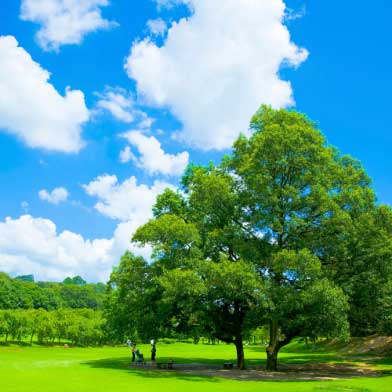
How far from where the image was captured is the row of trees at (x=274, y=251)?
32.0 meters

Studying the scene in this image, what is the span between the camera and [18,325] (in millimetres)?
75000

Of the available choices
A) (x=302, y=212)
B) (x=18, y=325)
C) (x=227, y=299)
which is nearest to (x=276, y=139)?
(x=302, y=212)

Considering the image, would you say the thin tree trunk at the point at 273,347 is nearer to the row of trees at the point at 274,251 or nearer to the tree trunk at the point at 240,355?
the row of trees at the point at 274,251

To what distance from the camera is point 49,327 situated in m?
77.2

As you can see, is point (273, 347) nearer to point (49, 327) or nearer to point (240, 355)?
point (240, 355)

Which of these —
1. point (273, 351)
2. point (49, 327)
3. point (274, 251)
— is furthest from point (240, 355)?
point (49, 327)

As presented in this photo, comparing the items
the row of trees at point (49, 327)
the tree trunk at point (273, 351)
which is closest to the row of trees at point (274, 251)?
the tree trunk at point (273, 351)

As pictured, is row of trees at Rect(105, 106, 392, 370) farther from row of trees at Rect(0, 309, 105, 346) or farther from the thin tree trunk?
row of trees at Rect(0, 309, 105, 346)

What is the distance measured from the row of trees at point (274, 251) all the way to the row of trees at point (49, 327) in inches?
1618

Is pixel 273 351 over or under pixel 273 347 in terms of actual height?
under

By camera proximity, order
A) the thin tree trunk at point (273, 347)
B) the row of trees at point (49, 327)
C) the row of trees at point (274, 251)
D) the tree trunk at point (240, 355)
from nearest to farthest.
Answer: the row of trees at point (274, 251)
the thin tree trunk at point (273, 347)
the tree trunk at point (240, 355)
the row of trees at point (49, 327)

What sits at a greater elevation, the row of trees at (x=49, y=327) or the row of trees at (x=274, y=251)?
the row of trees at (x=274, y=251)

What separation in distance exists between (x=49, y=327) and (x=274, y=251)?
55905 mm

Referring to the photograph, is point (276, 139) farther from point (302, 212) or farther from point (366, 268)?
point (366, 268)
